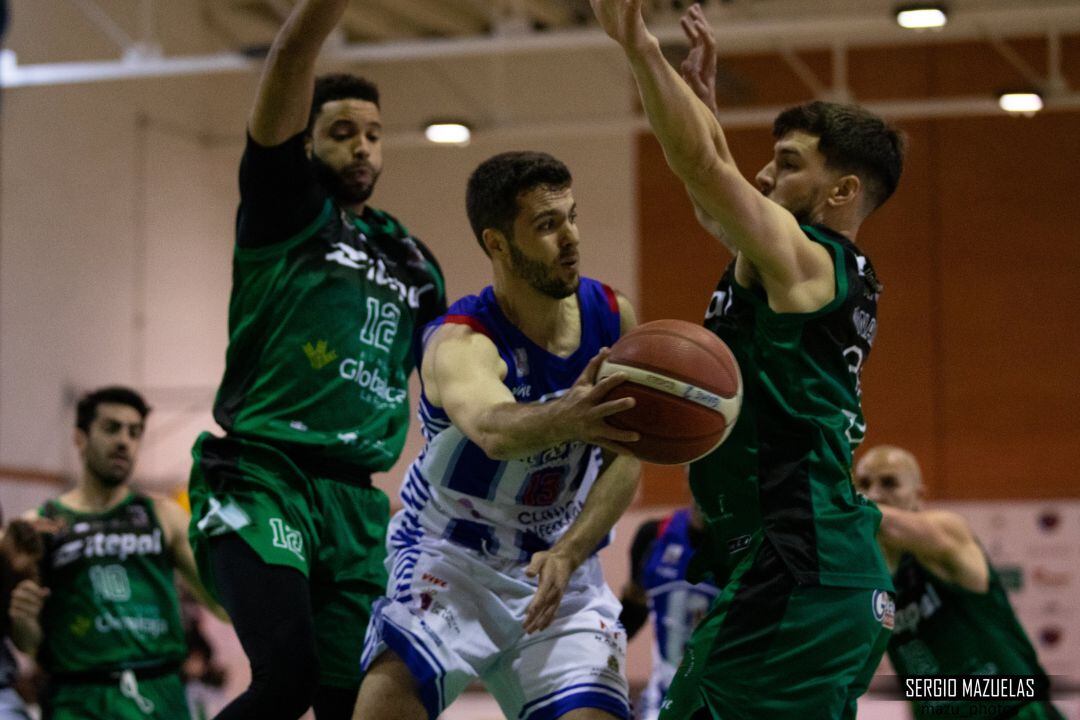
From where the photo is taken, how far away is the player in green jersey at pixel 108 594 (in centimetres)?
703

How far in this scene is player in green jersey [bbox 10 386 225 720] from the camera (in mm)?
7031

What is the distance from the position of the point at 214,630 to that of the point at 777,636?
37.4 feet

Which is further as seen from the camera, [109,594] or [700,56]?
[109,594]

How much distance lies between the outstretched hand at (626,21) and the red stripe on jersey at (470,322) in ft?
3.01

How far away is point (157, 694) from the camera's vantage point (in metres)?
7.12

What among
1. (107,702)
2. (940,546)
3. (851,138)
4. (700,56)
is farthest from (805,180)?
(107,702)

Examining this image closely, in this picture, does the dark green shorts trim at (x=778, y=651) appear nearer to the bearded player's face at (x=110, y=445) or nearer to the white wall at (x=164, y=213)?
the bearded player's face at (x=110, y=445)

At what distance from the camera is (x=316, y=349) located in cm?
471

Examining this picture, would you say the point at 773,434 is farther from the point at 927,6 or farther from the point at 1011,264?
the point at 1011,264

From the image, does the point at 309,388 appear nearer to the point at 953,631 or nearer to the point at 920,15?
the point at 953,631

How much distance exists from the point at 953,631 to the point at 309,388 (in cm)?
293

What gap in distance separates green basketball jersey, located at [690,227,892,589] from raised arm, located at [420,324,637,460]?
51cm

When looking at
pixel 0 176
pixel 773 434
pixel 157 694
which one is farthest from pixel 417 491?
pixel 0 176

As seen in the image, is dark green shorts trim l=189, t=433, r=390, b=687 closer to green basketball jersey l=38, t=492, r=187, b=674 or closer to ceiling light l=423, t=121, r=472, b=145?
green basketball jersey l=38, t=492, r=187, b=674
